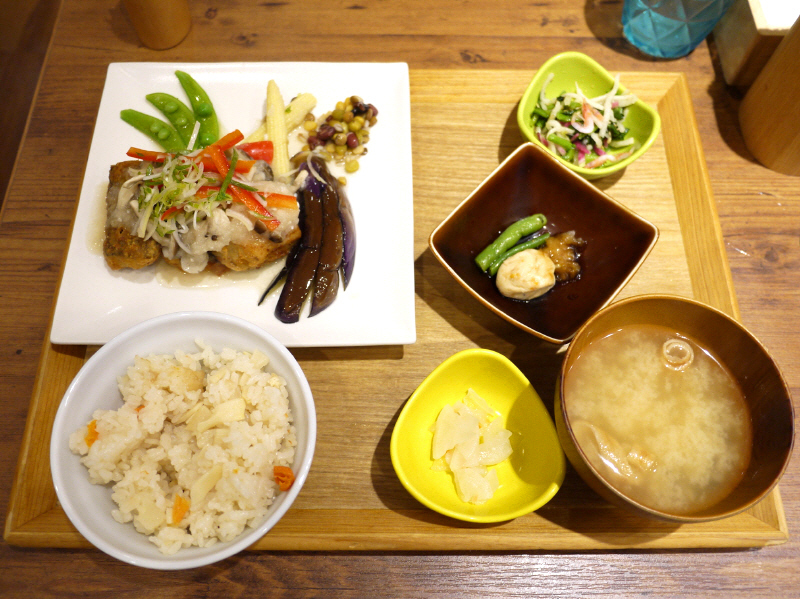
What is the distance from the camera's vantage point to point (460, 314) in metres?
2.39

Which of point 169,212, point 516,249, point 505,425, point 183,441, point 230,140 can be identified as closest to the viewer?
point 183,441

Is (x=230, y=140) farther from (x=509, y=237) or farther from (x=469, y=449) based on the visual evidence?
(x=469, y=449)

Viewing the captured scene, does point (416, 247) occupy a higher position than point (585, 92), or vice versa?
point (585, 92)

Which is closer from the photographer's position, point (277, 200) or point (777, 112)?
point (277, 200)

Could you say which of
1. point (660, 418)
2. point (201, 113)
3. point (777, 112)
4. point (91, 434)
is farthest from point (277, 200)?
point (777, 112)

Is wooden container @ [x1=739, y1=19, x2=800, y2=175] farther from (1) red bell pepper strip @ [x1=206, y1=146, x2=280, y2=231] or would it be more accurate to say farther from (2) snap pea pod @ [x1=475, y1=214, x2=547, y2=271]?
(1) red bell pepper strip @ [x1=206, y1=146, x2=280, y2=231]

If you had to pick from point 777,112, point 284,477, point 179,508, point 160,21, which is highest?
point 777,112

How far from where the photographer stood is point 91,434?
6.03 feet

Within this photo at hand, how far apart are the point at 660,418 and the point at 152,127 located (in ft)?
8.72

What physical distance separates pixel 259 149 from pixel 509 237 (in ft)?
4.24

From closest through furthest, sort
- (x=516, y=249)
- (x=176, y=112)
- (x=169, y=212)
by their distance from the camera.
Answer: (x=169, y=212) < (x=516, y=249) < (x=176, y=112)

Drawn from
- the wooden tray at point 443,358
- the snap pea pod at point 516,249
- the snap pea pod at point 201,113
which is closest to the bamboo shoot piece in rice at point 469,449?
the wooden tray at point 443,358

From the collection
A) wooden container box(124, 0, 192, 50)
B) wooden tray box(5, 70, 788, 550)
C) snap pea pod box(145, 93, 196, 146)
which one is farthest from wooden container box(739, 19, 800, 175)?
wooden container box(124, 0, 192, 50)

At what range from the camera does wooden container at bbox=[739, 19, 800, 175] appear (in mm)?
2501
